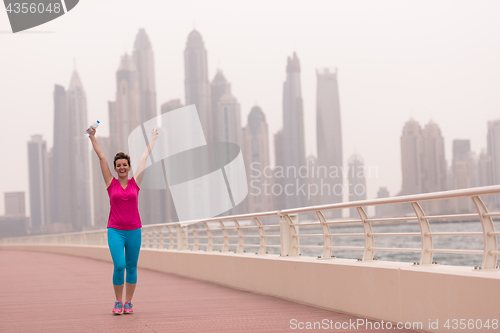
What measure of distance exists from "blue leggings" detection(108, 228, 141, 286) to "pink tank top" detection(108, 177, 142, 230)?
0.25 feet

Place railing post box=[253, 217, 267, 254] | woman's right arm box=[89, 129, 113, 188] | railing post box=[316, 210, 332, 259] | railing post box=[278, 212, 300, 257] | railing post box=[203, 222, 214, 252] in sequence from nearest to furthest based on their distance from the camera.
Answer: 1. woman's right arm box=[89, 129, 113, 188]
2. railing post box=[316, 210, 332, 259]
3. railing post box=[278, 212, 300, 257]
4. railing post box=[253, 217, 267, 254]
5. railing post box=[203, 222, 214, 252]

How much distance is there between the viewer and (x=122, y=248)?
8.06m

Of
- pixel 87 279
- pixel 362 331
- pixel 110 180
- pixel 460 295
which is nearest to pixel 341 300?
pixel 362 331

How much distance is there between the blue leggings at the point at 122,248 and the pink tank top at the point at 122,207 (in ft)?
0.25

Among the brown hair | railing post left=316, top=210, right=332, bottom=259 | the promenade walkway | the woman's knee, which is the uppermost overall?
the brown hair

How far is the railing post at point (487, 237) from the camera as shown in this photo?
576 centimetres

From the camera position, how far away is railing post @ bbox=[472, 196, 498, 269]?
5758 mm

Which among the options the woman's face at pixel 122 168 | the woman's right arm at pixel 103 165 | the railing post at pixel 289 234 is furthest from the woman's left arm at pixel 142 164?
the railing post at pixel 289 234

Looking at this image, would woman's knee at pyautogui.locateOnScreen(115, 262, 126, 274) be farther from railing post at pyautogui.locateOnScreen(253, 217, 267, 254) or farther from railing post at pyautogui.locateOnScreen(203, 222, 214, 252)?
railing post at pyautogui.locateOnScreen(203, 222, 214, 252)

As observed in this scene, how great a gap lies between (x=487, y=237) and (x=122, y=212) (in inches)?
166

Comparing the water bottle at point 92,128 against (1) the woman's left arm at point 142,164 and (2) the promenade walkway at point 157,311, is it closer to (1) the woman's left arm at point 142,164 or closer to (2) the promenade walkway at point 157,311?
(1) the woman's left arm at point 142,164

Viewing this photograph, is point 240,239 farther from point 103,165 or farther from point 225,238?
point 103,165

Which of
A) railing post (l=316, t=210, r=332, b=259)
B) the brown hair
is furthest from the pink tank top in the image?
railing post (l=316, t=210, r=332, b=259)
